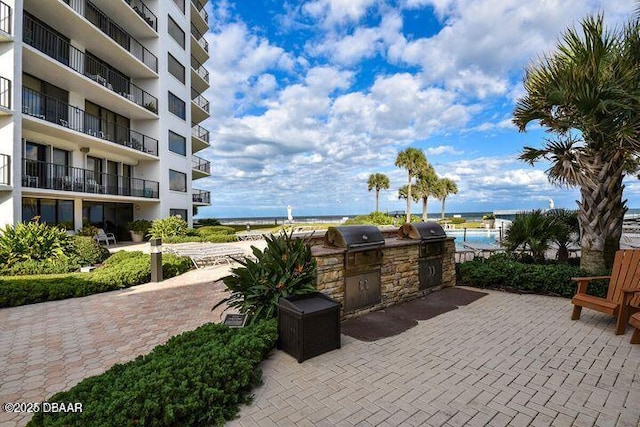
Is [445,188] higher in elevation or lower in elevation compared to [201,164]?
→ lower

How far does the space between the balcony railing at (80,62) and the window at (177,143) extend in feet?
7.07

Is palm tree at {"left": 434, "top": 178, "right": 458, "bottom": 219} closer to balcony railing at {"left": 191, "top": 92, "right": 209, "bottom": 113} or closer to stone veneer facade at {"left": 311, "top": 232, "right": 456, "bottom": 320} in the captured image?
balcony railing at {"left": 191, "top": 92, "right": 209, "bottom": 113}

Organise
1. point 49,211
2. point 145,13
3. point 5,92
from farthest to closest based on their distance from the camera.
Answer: point 145,13 → point 49,211 → point 5,92

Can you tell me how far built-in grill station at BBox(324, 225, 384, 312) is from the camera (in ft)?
17.9

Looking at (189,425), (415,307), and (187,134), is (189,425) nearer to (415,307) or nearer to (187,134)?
(415,307)

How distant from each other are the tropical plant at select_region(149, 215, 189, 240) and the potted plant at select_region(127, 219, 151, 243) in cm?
47

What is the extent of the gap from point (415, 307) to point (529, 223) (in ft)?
15.6

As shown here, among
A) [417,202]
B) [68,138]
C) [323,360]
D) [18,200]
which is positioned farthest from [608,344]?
[417,202]

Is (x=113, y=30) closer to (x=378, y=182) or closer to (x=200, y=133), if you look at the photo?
(x=200, y=133)

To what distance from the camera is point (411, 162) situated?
34375mm

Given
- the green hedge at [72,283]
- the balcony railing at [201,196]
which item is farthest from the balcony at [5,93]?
the balcony railing at [201,196]

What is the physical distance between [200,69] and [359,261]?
2875 centimetres

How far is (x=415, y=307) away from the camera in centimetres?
625

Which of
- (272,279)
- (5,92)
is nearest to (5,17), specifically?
(5,92)
